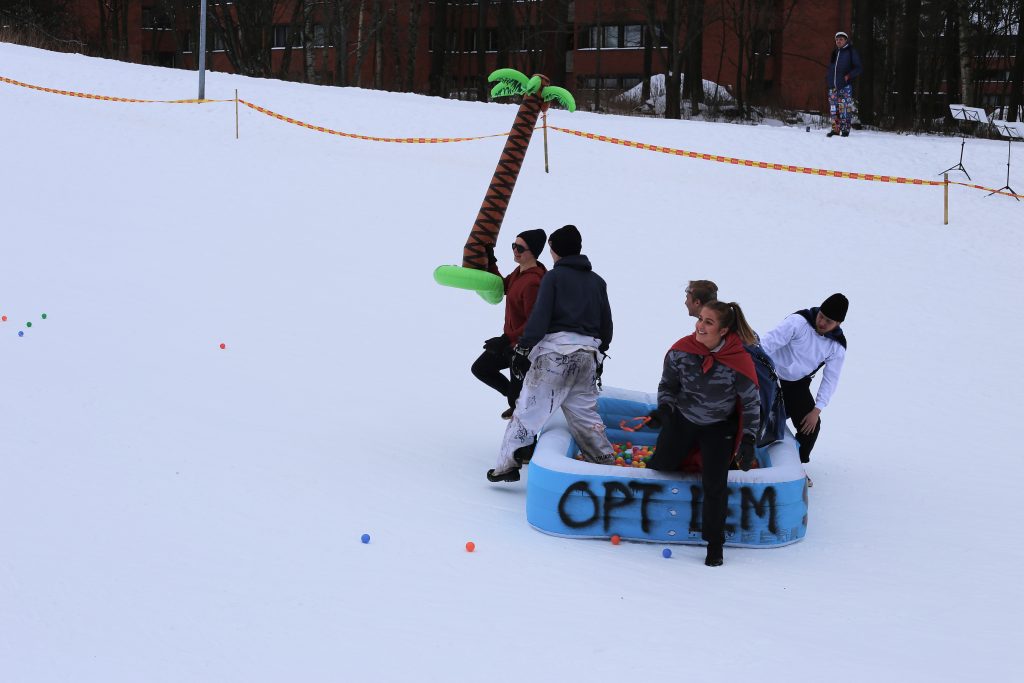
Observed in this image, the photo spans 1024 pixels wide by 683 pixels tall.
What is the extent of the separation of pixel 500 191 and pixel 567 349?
187 cm

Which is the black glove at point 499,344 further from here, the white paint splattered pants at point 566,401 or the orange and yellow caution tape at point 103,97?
the orange and yellow caution tape at point 103,97

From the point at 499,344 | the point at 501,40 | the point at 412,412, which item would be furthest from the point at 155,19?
the point at 499,344

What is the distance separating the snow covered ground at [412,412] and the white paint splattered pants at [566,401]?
1.72 ft

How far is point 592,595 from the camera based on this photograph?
6109 mm

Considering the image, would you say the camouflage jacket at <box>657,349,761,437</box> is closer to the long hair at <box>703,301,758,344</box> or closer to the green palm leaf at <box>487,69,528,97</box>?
the long hair at <box>703,301,758,344</box>

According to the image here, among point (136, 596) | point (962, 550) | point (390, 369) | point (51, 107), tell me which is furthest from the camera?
point (51, 107)

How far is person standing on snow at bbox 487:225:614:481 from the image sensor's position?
23.7ft

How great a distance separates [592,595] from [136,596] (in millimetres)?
2248

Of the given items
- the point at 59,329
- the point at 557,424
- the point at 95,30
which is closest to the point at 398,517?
the point at 557,424

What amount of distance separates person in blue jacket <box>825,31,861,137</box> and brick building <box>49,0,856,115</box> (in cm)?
1123

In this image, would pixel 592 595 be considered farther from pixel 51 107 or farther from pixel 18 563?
pixel 51 107

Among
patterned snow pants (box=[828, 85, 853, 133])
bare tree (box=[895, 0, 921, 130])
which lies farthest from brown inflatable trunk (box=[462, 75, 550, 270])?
bare tree (box=[895, 0, 921, 130])

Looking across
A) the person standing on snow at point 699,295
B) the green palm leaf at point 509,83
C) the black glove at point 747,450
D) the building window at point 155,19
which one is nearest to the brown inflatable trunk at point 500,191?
the green palm leaf at point 509,83

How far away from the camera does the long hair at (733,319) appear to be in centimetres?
638
